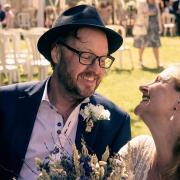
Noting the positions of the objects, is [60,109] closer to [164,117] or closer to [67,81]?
[67,81]

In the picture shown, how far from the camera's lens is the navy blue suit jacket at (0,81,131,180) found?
2980 mm

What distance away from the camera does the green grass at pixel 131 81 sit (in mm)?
8719

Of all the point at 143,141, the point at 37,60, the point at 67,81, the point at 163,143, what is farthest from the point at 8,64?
the point at 163,143

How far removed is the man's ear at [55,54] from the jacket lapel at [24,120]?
0.17 meters

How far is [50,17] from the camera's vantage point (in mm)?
22984

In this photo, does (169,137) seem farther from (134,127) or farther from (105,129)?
(134,127)

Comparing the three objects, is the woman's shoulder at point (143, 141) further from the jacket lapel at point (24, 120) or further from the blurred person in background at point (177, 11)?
the blurred person in background at point (177, 11)

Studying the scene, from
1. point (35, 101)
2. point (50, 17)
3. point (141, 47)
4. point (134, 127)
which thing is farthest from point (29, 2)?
point (35, 101)

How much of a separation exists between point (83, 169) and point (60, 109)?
4.01 ft

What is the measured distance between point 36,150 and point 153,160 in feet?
2.52

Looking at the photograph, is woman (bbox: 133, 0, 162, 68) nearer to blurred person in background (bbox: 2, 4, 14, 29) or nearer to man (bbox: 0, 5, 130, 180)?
blurred person in background (bbox: 2, 4, 14, 29)

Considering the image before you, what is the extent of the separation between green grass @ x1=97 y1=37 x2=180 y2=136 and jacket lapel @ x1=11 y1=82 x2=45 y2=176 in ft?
14.1

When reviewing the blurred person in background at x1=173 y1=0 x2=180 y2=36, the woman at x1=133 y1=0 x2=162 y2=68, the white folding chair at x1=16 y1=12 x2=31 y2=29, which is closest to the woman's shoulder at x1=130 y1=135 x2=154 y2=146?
the woman at x1=133 y1=0 x2=162 y2=68

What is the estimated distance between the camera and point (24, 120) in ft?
9.87
